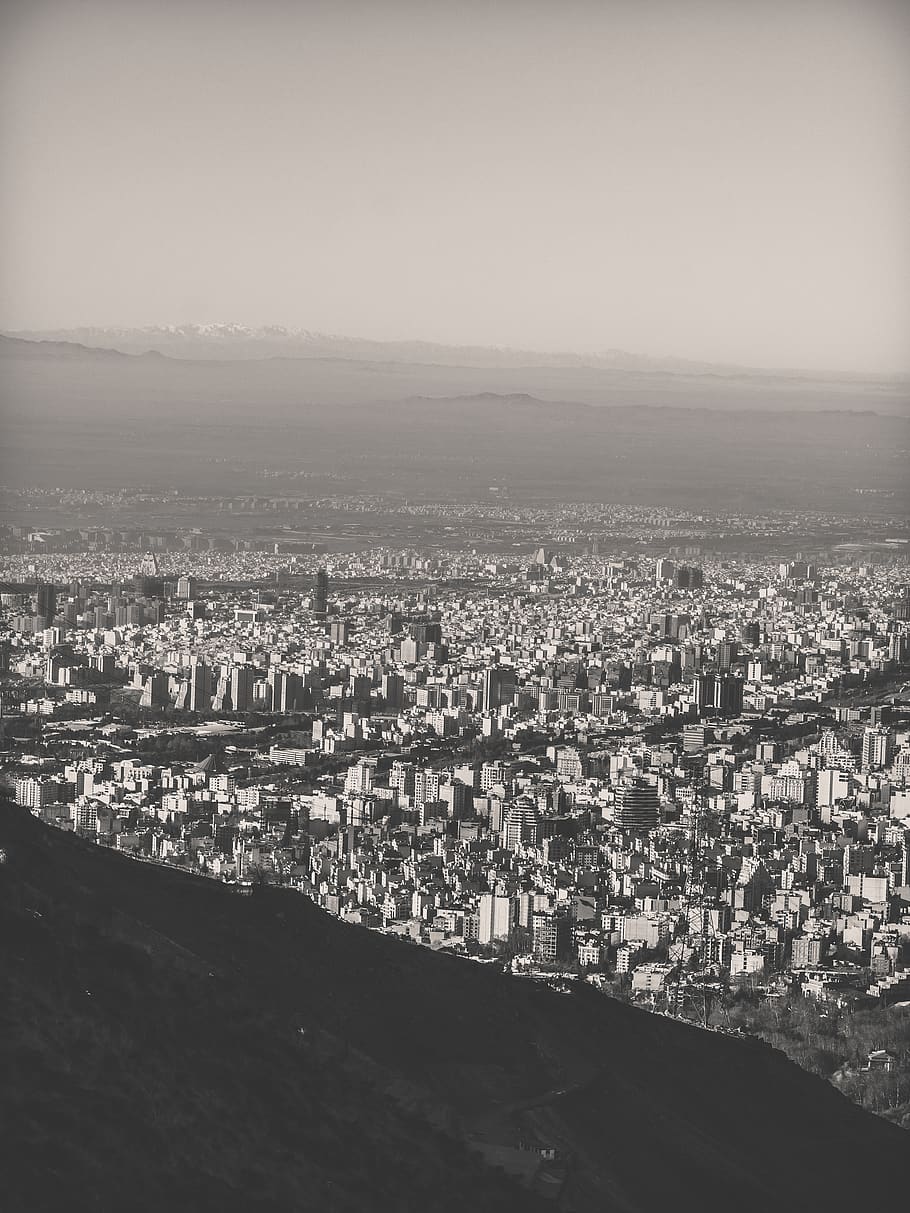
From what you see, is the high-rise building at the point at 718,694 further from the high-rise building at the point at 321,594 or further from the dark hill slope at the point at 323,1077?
the dark hill slope at the point at 323,1077

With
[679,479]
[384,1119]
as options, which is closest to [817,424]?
[679,479]

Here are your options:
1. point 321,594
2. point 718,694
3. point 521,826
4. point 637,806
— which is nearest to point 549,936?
point 521,826

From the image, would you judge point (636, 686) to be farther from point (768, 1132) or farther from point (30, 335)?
point (768, 1132)

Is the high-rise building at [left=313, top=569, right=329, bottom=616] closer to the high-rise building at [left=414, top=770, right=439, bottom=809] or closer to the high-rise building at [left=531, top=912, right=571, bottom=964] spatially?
the high-rise building at [left=414, top=770, right=439, bottom=809]

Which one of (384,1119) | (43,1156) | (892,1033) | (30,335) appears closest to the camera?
(43,1156)

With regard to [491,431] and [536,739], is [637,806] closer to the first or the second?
[536,739]

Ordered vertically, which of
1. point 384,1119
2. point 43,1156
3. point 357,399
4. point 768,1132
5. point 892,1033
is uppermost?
point 357,399
